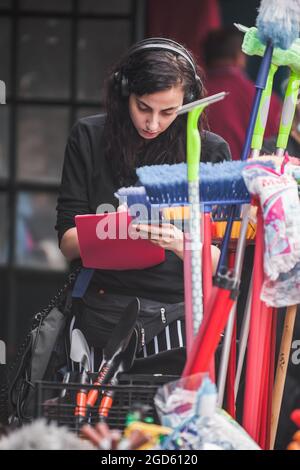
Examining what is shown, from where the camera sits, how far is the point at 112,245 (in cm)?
206

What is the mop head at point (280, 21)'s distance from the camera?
1.89 metres

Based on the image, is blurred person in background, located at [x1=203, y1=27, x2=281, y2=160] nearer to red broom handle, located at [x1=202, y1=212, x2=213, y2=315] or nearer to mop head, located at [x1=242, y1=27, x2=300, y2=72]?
mop head, located at [x1=242, y1=27, x2=300, y2=72]

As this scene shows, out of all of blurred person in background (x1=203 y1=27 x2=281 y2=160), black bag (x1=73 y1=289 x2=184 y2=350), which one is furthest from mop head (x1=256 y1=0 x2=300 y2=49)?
blurred person in background (x1=203 y1=27 x2=281 y2=160)

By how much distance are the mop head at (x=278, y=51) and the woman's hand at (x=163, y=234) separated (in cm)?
39

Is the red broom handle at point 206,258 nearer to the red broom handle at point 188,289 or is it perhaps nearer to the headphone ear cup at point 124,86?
the red broom handle at point 188,289

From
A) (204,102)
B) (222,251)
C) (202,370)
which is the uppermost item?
(204,102)

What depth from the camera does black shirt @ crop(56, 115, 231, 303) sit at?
7.43 feet

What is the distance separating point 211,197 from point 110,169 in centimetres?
51

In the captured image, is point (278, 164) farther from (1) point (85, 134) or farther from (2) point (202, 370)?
(1) point (85, 134)

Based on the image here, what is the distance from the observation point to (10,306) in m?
4.62

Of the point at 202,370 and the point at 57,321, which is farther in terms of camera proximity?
the point at 57,321

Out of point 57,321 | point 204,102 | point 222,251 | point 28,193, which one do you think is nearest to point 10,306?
point 28,193

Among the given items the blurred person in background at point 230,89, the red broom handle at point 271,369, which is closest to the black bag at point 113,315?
the red broom handle at point 271,369
